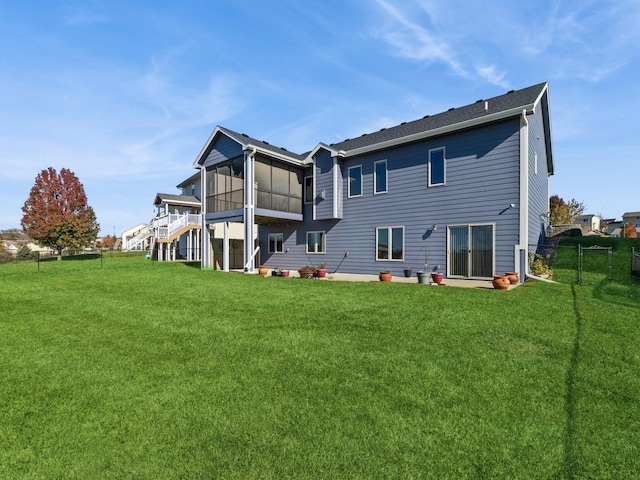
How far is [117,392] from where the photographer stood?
3.42 metres

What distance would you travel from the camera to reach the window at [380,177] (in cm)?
1410

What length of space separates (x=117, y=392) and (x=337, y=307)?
4787 millimetres

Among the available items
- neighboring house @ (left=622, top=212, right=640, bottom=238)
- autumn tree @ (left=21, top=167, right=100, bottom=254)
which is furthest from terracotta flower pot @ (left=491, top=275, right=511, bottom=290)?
neighboring house @ (left=622, top=212, right=640, bottom=238)

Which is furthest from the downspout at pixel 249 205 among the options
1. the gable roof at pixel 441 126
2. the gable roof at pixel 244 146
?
the gable roof at pixel 441 126

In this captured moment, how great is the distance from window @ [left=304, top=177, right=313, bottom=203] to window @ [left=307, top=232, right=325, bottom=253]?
1.90 metres

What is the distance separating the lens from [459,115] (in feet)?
43.6

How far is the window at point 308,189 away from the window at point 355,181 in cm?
271

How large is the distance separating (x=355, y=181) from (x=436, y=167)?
402 centimetres

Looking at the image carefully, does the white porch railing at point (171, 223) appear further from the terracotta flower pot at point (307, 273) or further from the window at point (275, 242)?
the terracotta flower pot at point (307, 273)

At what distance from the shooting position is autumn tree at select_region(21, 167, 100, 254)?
25.2 m

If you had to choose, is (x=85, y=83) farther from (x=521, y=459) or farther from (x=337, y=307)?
(x=521, y=459)

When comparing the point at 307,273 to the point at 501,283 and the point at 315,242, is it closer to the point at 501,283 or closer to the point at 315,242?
the point at 315,242

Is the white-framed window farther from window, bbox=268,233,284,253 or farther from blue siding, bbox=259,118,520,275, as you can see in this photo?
window, bbox=268,233,284,253

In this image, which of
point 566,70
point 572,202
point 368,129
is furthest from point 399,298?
point 572,202
